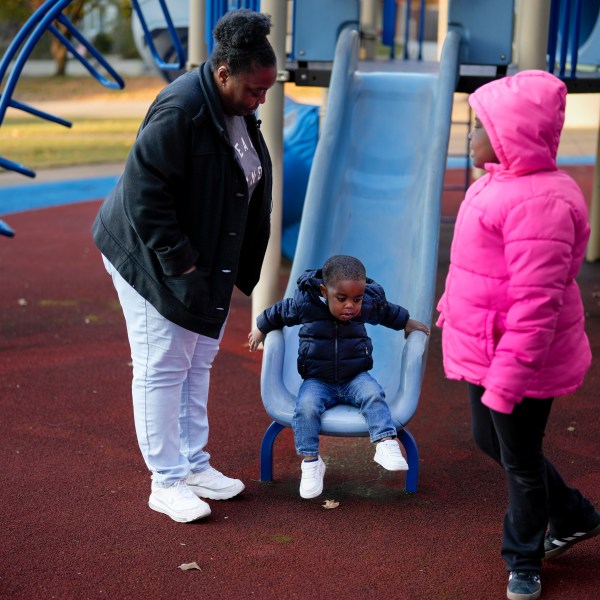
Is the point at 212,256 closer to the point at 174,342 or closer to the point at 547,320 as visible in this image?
the point at 174,342

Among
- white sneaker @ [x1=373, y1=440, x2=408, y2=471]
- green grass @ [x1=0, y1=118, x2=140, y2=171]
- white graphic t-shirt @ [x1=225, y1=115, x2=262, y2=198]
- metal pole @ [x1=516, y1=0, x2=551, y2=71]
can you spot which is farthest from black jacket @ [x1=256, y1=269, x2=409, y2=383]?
green grass @ [x1=0, y1=118, x2=140, y2=171]

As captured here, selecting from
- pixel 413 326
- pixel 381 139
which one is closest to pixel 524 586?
pixel 413 326

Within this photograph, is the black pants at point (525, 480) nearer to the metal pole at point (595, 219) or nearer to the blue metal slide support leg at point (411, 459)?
the blue metal slide support leg at point (411, 459)

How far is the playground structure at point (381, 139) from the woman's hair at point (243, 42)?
5.02 ft

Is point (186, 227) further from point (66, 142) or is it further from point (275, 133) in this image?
point (66, 142)

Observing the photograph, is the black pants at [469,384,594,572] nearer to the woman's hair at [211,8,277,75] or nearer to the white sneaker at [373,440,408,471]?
the white sneaker at [373,440,408,471]

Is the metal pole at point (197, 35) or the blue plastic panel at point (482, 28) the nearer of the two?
the blue plastic panel at point (482, 28)

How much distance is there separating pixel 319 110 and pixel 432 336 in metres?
3.43

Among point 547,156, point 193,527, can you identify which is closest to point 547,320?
point 547,156

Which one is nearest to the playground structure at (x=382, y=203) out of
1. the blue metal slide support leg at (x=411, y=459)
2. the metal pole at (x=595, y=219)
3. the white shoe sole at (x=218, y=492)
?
the blue metal slide support leg at (x=411, y=459)

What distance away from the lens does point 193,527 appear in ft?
13.6

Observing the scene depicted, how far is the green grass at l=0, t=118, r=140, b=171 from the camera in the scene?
16625mm

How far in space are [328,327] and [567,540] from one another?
1.43 m

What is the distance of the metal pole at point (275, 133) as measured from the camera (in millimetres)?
6321
